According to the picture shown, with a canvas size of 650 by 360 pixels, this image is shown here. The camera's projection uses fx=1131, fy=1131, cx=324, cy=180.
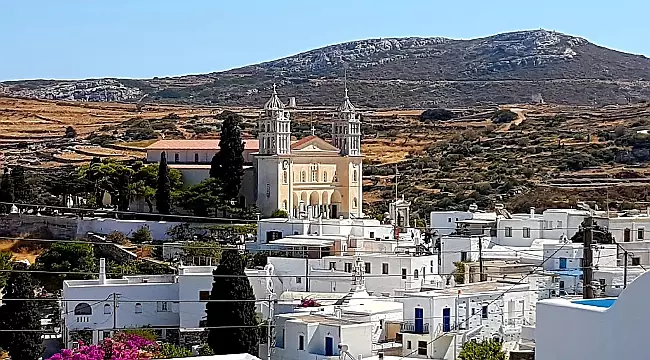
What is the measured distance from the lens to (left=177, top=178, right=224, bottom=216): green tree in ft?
139

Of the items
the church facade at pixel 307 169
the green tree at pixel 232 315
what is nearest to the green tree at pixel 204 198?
the church facade at pixel 307 169

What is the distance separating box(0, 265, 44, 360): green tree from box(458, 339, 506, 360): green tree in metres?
9.02

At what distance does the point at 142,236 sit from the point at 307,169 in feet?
26.9

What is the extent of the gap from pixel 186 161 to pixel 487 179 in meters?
15.8

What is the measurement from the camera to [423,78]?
114 metres

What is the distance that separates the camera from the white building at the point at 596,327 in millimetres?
7783

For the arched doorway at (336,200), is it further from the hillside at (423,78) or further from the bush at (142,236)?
the hillside at (423,78)

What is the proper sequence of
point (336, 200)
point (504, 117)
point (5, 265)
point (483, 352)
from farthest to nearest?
point (504, 117)
point (336, 200)
point (5, 265)
point (483, 352)

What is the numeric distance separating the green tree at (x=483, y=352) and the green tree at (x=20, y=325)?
29.6 feet

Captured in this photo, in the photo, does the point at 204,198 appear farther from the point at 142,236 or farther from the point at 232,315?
the point at 232,315

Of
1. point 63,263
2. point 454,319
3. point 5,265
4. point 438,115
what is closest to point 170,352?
point 454,319

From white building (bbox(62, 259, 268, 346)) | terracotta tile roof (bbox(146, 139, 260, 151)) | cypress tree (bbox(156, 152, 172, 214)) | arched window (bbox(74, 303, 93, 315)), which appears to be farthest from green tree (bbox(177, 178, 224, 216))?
arched window (bbox(74, 303, 93, 315))

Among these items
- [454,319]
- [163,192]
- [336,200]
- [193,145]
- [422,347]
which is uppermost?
[193,145]

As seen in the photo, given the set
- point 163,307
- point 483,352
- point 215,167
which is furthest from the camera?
point 215,167
